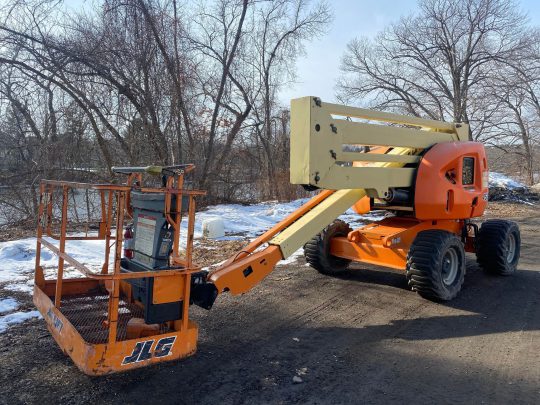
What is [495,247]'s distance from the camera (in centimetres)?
643

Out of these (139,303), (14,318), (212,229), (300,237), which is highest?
(300,237)

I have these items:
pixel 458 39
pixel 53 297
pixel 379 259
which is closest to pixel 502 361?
pixel 379 259

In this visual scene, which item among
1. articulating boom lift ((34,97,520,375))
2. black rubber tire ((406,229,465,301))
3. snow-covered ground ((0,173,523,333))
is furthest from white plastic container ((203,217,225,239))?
black rubber tire ((406,229,465,301))

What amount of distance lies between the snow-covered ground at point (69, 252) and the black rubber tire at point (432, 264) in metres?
2.66

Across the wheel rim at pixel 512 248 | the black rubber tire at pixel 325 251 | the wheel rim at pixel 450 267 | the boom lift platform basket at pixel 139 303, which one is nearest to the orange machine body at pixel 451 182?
the wheel rim at pixel 450 267

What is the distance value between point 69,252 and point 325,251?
417 cm

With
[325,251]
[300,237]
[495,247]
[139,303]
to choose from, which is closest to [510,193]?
[495,247]

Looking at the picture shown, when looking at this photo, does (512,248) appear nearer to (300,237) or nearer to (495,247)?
(495,247)

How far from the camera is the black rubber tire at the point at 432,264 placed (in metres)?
5.08

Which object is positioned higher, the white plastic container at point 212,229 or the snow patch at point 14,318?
the white plastic container at point 212,229

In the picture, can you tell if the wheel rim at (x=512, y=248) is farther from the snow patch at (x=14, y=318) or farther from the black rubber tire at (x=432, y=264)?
the snow patch at (x=14, y=318)

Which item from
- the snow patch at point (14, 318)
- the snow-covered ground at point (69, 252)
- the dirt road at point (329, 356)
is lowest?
the dirt road at point (329, 356)

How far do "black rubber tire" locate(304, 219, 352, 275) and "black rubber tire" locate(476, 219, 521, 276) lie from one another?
79.0 inches

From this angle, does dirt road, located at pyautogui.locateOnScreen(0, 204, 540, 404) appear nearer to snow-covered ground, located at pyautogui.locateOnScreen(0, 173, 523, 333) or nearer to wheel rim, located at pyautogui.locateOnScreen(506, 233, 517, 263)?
snow-covered ground, located at pyautogui.locateOnScreen(0, 173, 523, 333)
